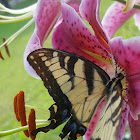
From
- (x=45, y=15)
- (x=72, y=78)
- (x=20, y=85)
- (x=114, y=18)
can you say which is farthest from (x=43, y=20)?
(x=20, y=85)

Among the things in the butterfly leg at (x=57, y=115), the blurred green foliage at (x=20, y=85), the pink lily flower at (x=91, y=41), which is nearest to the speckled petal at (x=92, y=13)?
the pink lily flower at (x=91, y=41)

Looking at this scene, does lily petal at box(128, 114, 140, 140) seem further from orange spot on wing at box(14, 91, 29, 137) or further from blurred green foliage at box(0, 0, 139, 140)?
blurred green foliage at box(0, 0, 139, 140)

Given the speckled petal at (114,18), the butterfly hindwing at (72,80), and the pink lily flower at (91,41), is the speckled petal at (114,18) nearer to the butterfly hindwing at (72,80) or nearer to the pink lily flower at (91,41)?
the pink lily flower at (91,41)

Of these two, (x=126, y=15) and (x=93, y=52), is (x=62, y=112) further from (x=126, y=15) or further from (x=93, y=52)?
(x=126, y=15)

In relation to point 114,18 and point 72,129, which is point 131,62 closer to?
point 72,129

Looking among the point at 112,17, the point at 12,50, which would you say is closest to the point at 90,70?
the point at 112,17

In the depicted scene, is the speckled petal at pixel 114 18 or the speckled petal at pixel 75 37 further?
Result: the speckled petal at pixel 114 18

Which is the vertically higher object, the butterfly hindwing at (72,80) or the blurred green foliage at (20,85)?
the butterfly hindwing at (72,80)
